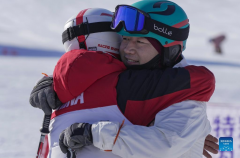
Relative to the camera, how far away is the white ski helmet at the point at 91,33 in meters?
2.30

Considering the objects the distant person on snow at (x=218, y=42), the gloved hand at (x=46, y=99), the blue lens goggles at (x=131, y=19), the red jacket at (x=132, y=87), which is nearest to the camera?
the red jacket at (x=132, y=87)

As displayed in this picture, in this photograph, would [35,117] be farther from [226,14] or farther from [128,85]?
[226,14]

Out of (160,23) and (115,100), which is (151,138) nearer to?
(115,100)

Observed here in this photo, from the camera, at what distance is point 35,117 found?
5.31 m

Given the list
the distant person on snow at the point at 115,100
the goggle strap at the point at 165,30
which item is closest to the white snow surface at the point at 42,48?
the distant person on snow at the point at 115,100

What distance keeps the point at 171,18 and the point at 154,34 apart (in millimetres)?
165

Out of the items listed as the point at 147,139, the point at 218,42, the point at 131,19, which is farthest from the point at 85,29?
the point at 218,42

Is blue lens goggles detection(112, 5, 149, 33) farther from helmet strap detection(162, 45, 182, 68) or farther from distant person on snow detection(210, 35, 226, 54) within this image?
distant person on snow detection(210, 35, 226, 54)

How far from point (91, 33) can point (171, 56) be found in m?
0.56

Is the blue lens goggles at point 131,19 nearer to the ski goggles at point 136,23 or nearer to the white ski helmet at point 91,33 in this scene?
the ski goggles at point 136,23

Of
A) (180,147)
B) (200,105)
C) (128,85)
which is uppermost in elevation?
(128,85)

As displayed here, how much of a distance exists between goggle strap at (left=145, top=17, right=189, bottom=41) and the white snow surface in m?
2.35

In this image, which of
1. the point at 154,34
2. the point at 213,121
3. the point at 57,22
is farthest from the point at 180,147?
the point at 57,22

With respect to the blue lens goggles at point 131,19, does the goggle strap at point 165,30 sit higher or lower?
lower
